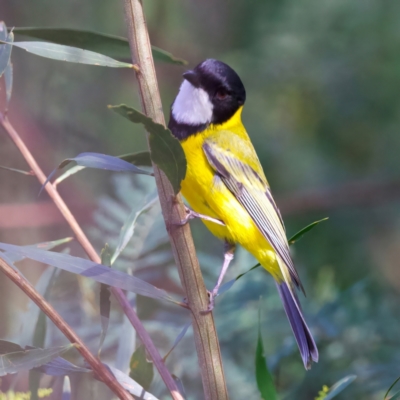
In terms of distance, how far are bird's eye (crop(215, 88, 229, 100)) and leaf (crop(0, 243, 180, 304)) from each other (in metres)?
0.51

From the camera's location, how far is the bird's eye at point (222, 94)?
939 millimetres

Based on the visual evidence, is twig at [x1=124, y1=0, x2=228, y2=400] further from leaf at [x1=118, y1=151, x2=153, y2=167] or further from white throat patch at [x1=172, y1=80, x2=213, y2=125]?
white throat patch at [x1=172, y1=80, x2=213, y2=125]

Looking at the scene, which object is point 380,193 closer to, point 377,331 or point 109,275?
point 377,331

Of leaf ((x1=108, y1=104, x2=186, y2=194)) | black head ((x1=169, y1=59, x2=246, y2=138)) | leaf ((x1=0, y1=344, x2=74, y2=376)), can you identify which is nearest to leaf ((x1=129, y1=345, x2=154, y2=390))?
leaf ((x1=0, y1=344, x2=74, y2=376))

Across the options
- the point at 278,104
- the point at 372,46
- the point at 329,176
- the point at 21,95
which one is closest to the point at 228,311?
the point at 329,176

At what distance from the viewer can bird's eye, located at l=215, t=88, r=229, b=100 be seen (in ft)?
3.08

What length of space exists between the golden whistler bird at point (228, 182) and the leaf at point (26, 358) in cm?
31

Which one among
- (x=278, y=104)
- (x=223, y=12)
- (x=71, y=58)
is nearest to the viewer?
(x=71, y=58)

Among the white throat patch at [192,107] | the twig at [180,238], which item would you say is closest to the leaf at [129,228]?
the twig at [180,238]

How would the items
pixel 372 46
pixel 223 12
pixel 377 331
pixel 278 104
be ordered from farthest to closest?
pixel 223 12 < pixel 278 104 < pixel 372 46 < pixel 377 331

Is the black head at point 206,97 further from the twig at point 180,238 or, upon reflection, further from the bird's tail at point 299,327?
the twig at point 180,238

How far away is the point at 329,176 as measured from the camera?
135 cm

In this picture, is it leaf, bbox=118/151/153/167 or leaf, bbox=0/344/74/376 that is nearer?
leaf, bbox=0/344/74/376

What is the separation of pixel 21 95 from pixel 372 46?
915 millimetres
